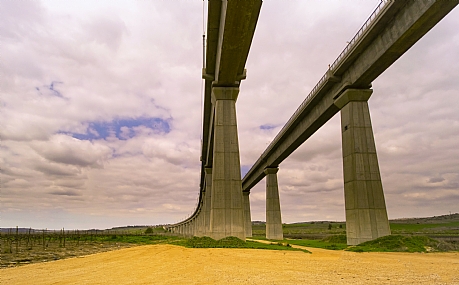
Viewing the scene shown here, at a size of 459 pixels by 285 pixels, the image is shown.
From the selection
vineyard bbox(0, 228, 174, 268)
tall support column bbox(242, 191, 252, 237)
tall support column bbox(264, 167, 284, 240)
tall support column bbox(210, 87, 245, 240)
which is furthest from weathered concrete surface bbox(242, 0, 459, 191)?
tall support column bbox(242, 191, 252, 237)

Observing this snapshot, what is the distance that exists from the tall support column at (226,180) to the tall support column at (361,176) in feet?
34.2

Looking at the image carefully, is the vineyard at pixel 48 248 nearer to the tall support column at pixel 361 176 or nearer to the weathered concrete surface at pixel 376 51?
the tall support column at pixel 361 176

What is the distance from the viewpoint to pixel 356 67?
30.2 m

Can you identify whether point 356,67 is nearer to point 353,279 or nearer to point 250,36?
point 250,36

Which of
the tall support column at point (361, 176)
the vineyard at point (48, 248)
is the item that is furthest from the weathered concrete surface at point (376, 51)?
the vineyard at point (48, 248)

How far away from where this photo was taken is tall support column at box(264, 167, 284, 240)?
201 feet

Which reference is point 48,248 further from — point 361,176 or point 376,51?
point 376,51

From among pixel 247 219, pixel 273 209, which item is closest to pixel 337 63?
pixel 273 209

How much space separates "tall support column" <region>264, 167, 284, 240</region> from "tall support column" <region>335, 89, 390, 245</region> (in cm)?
3198

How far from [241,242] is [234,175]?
6258 millimetres

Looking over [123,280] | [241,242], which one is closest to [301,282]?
[123,280]

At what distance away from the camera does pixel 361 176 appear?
2947 centimetres

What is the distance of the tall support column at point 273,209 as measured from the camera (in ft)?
201

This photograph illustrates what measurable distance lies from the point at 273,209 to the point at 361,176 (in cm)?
3459
